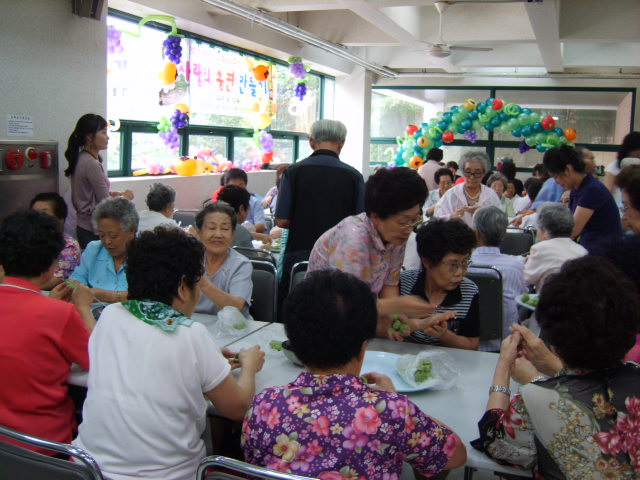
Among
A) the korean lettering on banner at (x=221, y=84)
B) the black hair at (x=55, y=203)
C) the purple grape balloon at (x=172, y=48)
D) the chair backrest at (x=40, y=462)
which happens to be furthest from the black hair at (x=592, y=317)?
the korean lettering on banner at (x=221, y=84)

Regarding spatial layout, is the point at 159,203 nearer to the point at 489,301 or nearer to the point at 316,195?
the point at 316,195

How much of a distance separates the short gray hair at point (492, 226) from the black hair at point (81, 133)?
288 centimetres

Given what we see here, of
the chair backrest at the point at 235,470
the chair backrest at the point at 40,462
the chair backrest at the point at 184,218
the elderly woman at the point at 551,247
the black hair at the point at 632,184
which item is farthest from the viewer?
the chair backrest at the point at 184,218

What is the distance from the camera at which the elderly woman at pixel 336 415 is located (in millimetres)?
1354

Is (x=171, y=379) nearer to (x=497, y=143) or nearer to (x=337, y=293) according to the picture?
(x=337, y=293)

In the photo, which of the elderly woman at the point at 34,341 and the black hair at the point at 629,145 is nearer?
the elderly woman at the point at 34,341

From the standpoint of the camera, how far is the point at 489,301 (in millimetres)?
3064

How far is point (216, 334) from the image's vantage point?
8.41ft

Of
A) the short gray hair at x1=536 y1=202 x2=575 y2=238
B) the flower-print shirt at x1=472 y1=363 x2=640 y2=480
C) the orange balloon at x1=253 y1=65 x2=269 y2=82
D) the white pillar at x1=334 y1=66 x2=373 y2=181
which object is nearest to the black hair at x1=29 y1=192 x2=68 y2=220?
the short gray hair at x1=536 y1=202 x2=575 y2=238

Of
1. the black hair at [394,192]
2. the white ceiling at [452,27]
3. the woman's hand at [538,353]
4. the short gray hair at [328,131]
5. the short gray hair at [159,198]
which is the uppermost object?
the white ceiling at [452,27]

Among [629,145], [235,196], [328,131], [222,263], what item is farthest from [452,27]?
[222,263]

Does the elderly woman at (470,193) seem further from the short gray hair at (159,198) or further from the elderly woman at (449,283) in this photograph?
the elderly woman at (449,283)

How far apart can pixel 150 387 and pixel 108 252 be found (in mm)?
1709

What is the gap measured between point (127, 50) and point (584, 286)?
5927mm
